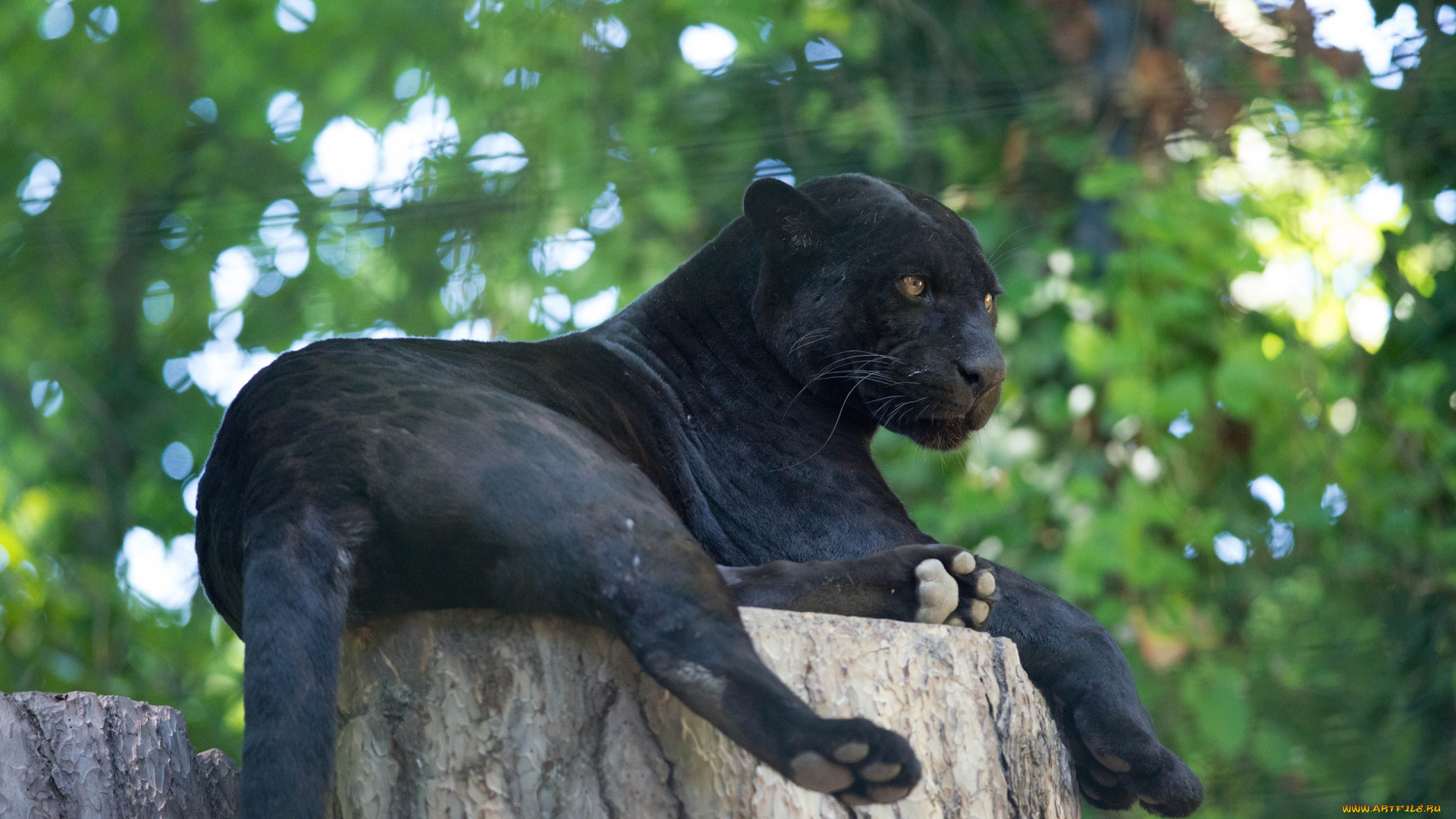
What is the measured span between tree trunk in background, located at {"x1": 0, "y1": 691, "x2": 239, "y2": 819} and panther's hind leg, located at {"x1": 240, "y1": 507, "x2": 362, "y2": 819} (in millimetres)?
470

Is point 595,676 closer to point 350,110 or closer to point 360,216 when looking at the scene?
point 360,216

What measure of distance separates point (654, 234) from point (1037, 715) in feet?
11.3

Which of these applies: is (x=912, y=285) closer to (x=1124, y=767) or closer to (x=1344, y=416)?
(x=1124, y=767)

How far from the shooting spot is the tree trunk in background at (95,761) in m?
1.63

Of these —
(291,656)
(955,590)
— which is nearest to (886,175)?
(955,590)

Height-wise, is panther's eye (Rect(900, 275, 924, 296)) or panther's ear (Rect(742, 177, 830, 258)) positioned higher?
panther's ear (Rect(742, 177, 830, 258))

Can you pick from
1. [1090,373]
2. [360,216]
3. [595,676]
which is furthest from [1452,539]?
[360,216]

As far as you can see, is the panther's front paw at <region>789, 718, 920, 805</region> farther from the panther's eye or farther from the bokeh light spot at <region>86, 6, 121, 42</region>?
the bokeh light spot at <region>86, 6, 121, 42</region>

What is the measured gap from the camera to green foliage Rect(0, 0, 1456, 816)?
422 cm

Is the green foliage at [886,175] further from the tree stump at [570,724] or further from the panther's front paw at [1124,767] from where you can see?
the tree stump at [570,724]

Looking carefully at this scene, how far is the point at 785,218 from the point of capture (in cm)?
233

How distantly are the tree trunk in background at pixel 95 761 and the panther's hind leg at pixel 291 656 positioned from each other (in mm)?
470

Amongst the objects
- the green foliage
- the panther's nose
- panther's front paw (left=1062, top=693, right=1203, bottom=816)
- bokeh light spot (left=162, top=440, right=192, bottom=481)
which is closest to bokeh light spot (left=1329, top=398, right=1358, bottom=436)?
the green foliage

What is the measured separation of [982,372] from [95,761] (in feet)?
4.93
